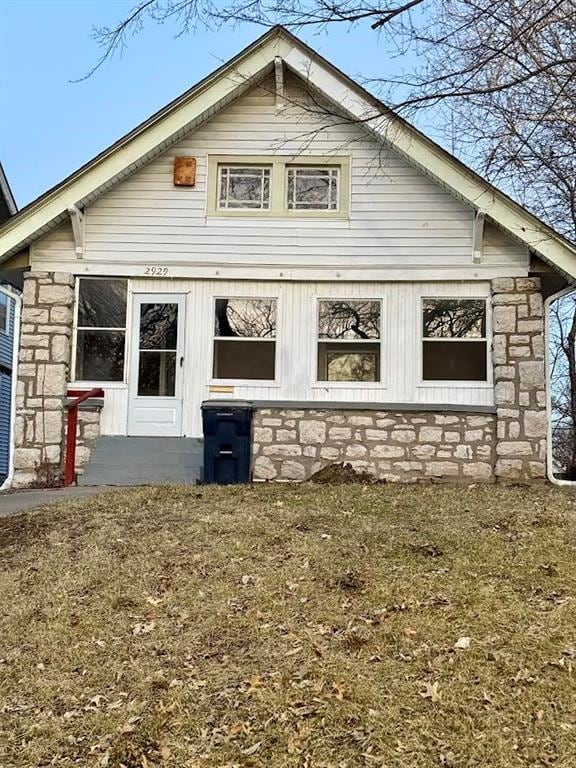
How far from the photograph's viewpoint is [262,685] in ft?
10.8

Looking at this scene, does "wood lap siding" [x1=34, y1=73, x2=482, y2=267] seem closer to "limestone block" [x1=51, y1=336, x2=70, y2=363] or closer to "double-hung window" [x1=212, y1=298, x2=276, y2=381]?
"double-hung window" [x1=212, y1=298, x2=276, y2=381]

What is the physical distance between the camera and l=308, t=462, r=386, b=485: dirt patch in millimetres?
8648

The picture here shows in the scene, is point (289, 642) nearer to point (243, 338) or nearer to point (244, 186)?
point (243, 338)

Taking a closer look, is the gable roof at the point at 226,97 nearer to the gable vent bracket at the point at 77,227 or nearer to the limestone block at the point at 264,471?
the gable vent bracket at the point at 77,227

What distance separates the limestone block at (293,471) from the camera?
9.07m

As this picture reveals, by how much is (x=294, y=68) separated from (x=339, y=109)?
2.84ft

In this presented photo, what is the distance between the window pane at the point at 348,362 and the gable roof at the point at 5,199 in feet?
29.0

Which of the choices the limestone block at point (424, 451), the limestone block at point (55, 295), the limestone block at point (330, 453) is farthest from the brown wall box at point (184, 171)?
the limestone block at point (424, 451)

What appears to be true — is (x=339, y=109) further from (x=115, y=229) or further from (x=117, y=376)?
(x=117, y=376)

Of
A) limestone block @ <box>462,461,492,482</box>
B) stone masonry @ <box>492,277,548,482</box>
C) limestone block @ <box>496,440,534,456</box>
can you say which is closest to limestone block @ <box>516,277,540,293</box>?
stone masonry @ <box>492,277,548,482</box>

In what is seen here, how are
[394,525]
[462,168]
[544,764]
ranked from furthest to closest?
[462,168]
[394,525]
[544,764]

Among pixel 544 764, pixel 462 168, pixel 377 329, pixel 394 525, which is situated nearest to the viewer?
pixel 544 764

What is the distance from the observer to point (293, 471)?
9.08 m

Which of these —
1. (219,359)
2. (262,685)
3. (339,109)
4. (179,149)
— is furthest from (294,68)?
(262,685)
